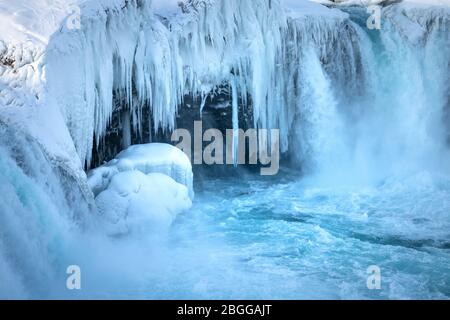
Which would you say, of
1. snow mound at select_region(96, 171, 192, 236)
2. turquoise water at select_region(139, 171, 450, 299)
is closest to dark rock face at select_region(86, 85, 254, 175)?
turquoise water at select_region(139, 171, 450, 299)

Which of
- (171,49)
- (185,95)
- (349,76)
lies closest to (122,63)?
(171,49)

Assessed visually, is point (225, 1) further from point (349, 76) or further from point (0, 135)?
point (0, 135)

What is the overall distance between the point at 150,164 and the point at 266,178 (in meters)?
4.06

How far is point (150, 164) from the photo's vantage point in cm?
795

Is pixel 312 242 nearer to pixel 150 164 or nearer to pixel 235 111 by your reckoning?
pixel 150 164

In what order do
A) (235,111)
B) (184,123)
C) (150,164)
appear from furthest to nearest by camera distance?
(184,123)
(235,111)
(150,164)

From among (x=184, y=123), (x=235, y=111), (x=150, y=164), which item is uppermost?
(x=235, y=111)

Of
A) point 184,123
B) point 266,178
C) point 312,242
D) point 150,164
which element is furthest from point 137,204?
point 266,178

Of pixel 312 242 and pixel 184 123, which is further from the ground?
pixel 184 123

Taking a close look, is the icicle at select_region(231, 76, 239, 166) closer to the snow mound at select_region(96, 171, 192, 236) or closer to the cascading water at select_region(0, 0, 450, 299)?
the cascading water at select_region(0, 0, 450, 299)

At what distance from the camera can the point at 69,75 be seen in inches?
252

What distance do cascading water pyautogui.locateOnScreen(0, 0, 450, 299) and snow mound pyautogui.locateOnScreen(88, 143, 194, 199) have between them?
1.60 feet

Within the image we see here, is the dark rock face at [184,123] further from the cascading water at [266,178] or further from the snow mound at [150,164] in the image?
the snow mound at [150,164]

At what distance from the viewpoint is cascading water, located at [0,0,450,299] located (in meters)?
5.40
